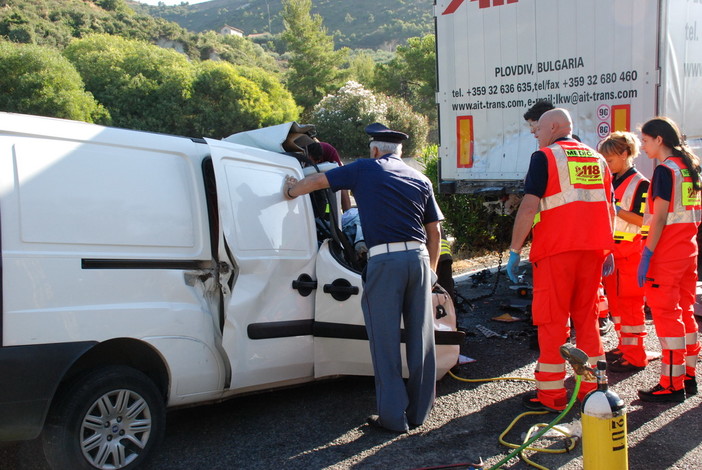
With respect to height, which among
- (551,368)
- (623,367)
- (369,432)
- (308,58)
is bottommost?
(369,432)

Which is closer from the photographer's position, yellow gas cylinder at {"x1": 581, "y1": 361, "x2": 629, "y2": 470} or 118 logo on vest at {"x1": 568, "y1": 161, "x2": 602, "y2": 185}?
yellow gas cylinder at {"x1": 581, "y1": 361, "x2": 629, "y2": 470}

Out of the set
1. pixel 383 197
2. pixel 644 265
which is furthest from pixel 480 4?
pixel 383 197

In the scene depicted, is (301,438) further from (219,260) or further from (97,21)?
(97,21)

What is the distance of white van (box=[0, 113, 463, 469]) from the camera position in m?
2.91

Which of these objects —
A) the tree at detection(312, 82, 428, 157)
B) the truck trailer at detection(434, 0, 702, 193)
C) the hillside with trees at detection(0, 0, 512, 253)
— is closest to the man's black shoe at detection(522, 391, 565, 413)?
the truck trailer at detection(434, 0, 702, 193)

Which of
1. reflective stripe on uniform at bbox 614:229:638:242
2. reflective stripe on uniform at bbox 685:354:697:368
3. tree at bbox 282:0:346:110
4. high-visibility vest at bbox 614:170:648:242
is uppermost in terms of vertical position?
tree at bbox 282:0:346:110

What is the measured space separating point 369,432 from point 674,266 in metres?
2.24

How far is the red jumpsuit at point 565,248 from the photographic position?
409 centimetres

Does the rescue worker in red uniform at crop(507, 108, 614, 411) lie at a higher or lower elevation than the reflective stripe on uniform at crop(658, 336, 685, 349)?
higher

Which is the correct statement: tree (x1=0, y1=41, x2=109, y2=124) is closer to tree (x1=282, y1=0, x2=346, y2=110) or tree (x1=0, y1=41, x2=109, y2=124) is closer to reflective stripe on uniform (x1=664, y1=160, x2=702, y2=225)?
tree (x1=282, y1=0, x2=346, y2=110)

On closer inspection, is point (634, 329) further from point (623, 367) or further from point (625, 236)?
point (625, 236)

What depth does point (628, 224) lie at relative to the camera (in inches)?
195

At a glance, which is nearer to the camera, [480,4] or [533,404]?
[533,404]

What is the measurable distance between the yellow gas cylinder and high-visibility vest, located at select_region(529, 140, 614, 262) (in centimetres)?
124
